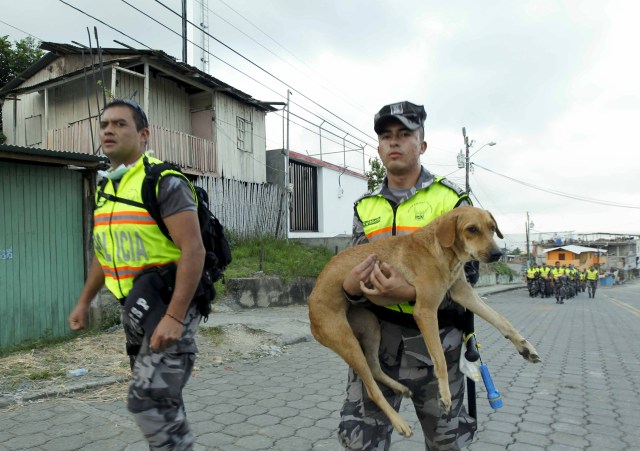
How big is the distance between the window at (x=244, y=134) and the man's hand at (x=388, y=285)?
14.9 metres

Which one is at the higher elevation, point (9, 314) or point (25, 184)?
point (25, 184)

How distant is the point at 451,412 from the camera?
2.04 m

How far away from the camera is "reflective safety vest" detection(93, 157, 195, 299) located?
6.76 feet

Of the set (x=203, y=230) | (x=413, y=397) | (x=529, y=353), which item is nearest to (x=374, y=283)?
(x=413, y=397)

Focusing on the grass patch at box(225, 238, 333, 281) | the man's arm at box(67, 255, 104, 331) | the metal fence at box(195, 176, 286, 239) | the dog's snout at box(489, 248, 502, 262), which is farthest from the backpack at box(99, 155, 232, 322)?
the metal fence at box(195, 176, 286, 239)

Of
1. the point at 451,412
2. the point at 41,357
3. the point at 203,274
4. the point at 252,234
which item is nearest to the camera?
the point at 451,412

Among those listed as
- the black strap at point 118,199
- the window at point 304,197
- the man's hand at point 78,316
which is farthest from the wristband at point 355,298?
the window at point 304,197

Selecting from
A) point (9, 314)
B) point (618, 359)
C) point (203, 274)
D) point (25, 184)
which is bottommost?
point (618, 359)

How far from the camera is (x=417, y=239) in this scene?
2084mm

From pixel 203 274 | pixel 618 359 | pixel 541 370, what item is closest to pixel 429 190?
pixel 203 274

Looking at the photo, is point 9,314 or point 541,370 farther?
point 9,314

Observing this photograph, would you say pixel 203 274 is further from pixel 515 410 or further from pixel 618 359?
pixel 618 359

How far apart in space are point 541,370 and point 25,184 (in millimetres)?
7162

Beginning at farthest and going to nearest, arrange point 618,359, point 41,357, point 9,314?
point 618,359, point 9,314, point 41,357
